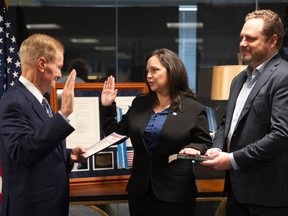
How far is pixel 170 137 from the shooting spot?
2.21 metres

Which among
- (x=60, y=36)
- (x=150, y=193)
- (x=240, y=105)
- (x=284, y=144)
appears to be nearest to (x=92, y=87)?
(x=150, y=193)

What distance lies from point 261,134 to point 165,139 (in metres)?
0.52

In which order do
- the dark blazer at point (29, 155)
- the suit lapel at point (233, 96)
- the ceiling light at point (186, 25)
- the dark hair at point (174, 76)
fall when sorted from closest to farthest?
the dark blazer at point (29, 155), the suit lapel at point (233, 96), the dark hair at point (174, 76), the ceiling light at point (186, 25)

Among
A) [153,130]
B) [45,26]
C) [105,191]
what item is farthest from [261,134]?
[45,26]

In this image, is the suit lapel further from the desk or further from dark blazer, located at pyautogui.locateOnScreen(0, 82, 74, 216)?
dark blazer, located at pyautogui.locateOnScreen(0, 82, 74, 216)

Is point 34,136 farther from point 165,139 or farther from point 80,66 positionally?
point 80,66

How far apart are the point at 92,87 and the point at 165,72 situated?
2.73 feet

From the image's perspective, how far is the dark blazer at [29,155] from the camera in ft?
5.49

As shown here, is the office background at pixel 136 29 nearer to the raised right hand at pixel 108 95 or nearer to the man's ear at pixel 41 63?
the raised right hand at pixel 108 95

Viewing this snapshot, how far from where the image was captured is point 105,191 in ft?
8.61

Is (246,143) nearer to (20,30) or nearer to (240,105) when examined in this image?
(240,105)

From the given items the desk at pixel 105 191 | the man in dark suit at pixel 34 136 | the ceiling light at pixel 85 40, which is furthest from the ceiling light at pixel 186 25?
the man in dark suit at pixel 34 136

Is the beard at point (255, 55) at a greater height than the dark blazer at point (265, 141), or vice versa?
the beard at point (255, 55)

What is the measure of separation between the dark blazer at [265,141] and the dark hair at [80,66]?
397cm
